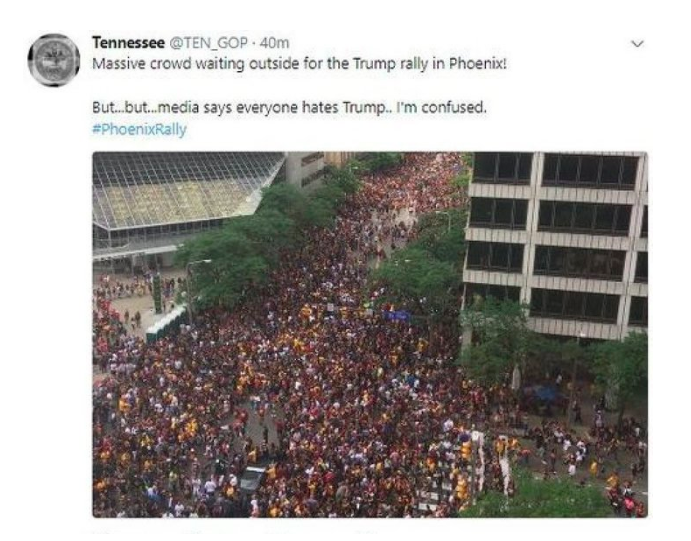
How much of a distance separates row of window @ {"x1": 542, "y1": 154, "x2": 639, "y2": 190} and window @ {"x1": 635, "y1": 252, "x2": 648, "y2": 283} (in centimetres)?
218

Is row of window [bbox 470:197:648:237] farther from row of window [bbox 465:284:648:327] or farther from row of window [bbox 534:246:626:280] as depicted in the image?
row of window [bbox 465:284:648:327]

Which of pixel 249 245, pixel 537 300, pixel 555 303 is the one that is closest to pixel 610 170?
pixel 555 303

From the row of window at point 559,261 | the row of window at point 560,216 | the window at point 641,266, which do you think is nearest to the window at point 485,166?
the row of window at point 560,216

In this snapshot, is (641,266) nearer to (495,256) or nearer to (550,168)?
(550,168)

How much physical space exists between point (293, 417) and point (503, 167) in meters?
10.1

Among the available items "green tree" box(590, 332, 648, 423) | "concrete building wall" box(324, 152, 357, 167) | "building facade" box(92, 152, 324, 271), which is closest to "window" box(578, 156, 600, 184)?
"green tree" box(590, 332, 648, 423)

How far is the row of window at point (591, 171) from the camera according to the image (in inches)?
859

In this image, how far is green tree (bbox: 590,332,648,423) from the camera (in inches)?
784

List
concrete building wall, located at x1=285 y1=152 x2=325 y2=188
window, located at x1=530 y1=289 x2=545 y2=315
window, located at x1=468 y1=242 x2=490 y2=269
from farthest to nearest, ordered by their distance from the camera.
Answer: concrete building wall, located at x1=285 y1=152 x2=325 y2=188 < window, located at x1=468 y1=242 x2=490 y2=269 < window, located at x1=530 y1=289 x2=545 y2=315

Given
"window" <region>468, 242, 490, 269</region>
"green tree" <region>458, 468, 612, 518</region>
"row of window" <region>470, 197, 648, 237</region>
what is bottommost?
"green tree" <region>458, 468, 612, 518</region>

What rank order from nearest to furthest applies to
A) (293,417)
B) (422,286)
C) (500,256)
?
(293,417) < (500,256) < (422,286)

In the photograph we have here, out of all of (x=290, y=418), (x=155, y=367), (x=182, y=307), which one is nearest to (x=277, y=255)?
(x=182, y=307)
